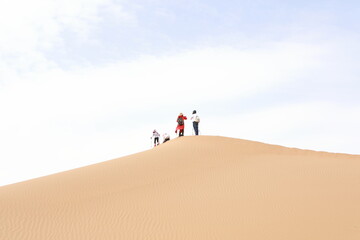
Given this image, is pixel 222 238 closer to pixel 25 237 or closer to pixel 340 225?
pixel 340 225

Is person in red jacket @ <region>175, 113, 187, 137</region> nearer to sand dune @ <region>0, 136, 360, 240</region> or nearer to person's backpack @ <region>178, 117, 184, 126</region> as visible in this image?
person's backpack @ <region>178, 117, 184, 126</region>

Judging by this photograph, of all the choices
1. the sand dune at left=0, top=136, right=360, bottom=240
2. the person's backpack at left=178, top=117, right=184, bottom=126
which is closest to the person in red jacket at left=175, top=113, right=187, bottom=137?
the person's backpack at left=178, top=117, right=184, bottom=126

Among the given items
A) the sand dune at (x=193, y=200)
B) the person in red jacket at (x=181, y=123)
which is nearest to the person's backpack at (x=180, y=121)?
the person in red jacket at (x=181, y=123)

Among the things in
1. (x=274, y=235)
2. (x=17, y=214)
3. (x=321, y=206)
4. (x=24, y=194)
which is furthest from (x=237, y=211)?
(x=24, y=194)

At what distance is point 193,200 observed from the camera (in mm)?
11742

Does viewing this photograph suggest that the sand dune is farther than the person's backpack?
No

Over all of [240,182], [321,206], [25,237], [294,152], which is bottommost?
[25,237]

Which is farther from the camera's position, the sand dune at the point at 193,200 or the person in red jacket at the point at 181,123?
the person in red jacket at the point at 181,123

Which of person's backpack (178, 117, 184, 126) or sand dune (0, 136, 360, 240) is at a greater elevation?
person's backpack (178, 117, 184, 126)

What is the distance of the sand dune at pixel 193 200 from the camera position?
9.66 meters

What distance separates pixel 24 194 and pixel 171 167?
17.9 ft

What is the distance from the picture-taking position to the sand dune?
9656mm

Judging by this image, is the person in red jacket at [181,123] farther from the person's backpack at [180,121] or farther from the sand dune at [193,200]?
the sand dune at [193,200]

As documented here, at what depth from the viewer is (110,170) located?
15.8 m
